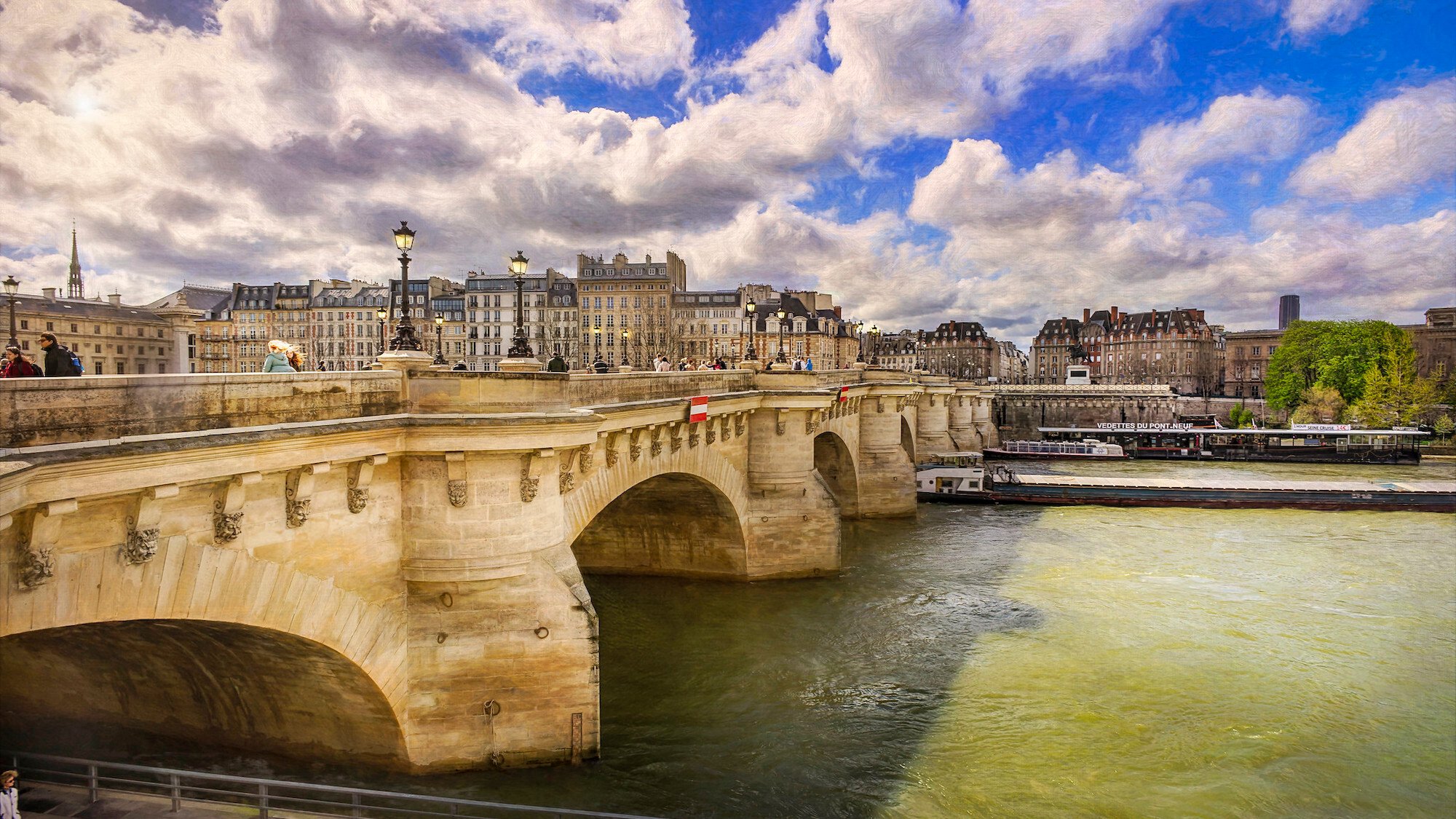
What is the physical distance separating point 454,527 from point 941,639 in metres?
13.4

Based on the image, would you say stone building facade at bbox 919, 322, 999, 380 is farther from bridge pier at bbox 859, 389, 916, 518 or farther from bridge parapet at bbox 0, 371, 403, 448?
bridge parapet at bbox 0, 371, 403, 448

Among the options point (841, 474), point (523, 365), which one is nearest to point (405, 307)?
point (523, 365)

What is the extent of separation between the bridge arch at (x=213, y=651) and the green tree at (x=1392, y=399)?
88002 millimetres

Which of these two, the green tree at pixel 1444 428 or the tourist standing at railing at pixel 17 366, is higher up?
the tourist standing at railing at pixel 17 366

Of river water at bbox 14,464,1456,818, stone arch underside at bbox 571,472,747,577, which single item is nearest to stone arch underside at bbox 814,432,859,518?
river water at bbox 14,464,1456,818

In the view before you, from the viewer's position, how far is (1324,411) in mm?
77375

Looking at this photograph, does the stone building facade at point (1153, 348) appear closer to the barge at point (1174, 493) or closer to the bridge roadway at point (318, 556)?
the barge at point (1174, 493)

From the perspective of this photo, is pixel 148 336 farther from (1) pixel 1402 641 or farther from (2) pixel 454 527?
Answer: (1) pixel 1402 641

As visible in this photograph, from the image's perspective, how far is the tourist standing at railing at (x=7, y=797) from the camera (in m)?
7.31

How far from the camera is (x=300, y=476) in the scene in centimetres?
868

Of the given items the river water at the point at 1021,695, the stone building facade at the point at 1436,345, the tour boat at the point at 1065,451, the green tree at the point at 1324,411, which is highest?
the stone building facade at the point at 1436,345

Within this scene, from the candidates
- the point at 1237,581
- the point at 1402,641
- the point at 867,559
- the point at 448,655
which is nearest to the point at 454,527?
the point at 448,655

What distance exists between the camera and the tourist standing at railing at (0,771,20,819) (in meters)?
7.31

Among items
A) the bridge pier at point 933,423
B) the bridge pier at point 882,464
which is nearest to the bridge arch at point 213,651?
the bridge pier at point 882,464
